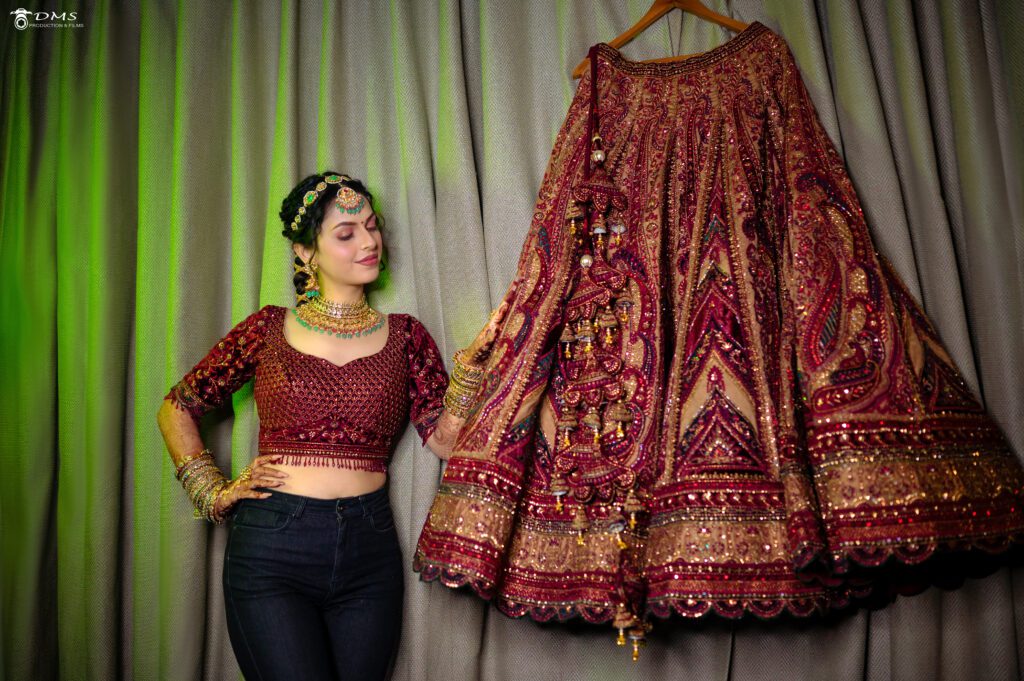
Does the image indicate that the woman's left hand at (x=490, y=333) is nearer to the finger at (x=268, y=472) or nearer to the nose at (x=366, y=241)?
the nose at (x=366, y=241)

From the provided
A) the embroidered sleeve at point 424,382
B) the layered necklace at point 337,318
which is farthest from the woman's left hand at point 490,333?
the layered necklace at point 337,318

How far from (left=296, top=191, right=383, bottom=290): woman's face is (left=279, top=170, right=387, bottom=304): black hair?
0.02 metres

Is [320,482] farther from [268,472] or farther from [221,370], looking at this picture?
[221,370]

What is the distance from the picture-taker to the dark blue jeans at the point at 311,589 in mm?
1736

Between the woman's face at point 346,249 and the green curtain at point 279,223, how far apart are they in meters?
0.21

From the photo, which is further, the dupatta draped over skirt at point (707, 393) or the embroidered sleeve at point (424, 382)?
the embroidered sleeve at point (424, 382)

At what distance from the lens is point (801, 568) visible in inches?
54.1

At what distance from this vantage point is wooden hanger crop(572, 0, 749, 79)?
1945mm

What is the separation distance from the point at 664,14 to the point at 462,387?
3.67 feet

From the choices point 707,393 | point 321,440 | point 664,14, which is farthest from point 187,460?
point 664,14

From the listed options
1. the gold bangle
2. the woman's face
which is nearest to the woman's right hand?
the gold bangle

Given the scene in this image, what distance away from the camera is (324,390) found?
186cm

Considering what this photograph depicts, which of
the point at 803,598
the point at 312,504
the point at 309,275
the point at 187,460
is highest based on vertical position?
the point at 309,275

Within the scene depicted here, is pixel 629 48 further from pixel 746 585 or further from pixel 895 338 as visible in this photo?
pixel 746 585
